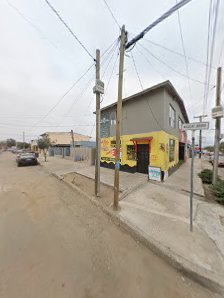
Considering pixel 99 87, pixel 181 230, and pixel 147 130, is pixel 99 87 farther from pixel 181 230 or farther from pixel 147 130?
pixel 181 230

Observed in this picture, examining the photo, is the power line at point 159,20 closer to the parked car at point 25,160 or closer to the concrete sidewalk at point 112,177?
the concrete sidewalk at point 112,177

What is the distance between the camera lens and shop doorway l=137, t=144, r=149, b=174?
31.5ft

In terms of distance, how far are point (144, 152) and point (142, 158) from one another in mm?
473


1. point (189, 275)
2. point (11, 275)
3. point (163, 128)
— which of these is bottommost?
point (189, 275)

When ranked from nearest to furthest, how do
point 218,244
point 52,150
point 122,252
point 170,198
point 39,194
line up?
1. point 122,252
2. point 218,244
3. point 170,198
4. point 39,194
5. point 52,150

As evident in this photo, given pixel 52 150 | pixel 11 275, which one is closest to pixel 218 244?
pixel 11 275

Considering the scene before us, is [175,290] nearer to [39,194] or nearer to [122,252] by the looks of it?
[122,252]

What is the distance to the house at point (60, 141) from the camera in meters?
22.9

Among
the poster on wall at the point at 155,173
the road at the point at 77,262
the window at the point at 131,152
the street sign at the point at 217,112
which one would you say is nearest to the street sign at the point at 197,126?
the road at the point at 77,262

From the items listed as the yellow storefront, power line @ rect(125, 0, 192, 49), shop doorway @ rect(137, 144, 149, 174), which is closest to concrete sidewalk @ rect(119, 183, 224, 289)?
the yellow storefront

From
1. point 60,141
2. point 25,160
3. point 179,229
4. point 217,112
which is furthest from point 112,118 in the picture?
point 60,141

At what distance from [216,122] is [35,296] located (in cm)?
1008

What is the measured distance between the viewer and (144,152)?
9.72 m

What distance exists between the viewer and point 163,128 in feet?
28.3
